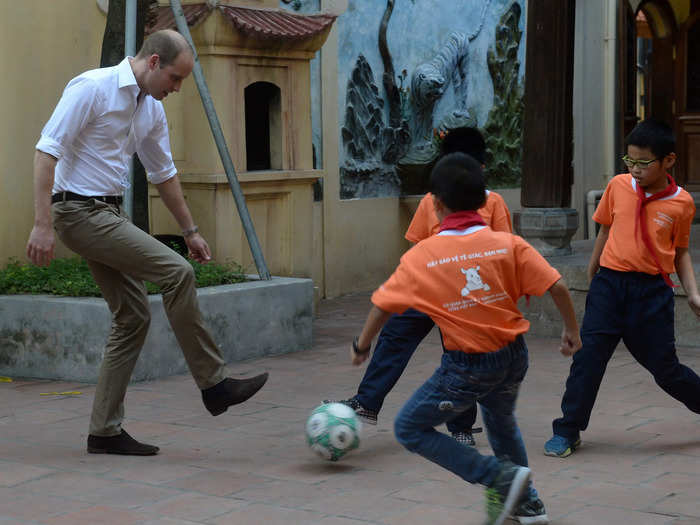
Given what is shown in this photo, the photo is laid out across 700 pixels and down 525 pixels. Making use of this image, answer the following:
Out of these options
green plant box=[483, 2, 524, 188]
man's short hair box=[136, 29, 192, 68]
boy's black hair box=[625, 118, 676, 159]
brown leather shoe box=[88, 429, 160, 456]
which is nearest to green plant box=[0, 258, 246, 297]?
brown leather shoe box=[88, 429, 160, 456]

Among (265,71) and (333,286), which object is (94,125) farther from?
(333,286)

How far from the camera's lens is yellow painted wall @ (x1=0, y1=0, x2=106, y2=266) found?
8711 millimetres

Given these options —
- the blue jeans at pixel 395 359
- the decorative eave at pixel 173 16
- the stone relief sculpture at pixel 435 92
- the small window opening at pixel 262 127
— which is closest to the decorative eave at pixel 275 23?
the decorative eave at pixel 173 16

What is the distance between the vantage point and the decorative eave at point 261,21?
30.7 feet

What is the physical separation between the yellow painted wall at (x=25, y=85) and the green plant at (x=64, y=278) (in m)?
0.46

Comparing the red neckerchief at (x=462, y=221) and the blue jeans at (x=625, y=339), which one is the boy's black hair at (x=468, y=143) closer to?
the blue jeans at (x=625, y=339)

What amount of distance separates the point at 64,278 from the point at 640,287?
3825 mm

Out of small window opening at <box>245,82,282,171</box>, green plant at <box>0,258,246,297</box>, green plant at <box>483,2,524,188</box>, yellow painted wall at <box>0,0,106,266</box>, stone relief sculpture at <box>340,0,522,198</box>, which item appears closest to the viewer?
green plant at <box>0,258,246,297</box>

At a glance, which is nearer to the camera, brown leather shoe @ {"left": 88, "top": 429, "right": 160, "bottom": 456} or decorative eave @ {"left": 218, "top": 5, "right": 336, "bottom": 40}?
brown leather shoe @ {"left": 88, "top": 429, "right": 160, "bottom": 456}

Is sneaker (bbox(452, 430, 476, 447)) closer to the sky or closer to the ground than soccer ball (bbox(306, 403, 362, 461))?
closer to the ground

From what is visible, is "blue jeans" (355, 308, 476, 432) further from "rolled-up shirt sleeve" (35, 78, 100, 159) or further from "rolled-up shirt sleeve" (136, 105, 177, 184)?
"rolled-up shirt sleeve" (35, 78, 100, 159)

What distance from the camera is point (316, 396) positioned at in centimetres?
689

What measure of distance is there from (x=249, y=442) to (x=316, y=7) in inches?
252

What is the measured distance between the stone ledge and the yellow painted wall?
343 cm
